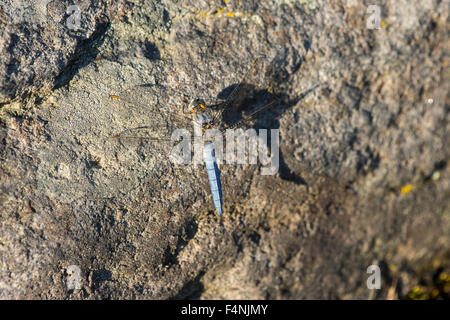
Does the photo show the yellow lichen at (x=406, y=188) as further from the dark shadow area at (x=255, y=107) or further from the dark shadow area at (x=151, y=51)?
the dark shadow area at (x=151, y=51)

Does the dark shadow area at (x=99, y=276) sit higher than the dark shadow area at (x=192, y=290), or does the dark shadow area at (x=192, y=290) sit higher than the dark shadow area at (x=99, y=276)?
the dark shadow area at (x=99, y=276)

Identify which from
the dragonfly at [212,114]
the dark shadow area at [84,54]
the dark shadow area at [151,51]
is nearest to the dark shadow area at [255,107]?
the dragonfly at [212,114]

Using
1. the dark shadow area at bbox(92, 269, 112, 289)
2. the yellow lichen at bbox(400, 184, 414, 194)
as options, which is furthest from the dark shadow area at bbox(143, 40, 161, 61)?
the yellow lichen at bbox(400, 184, 414, 194)

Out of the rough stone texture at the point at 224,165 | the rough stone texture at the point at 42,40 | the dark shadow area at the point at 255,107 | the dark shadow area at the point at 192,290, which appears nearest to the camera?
the rough stone texture at the point at 42,40

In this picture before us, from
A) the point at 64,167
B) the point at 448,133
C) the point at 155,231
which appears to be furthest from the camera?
the point at 448,133

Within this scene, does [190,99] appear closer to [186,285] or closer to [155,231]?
[155,231]

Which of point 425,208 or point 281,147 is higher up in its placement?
point 281,147

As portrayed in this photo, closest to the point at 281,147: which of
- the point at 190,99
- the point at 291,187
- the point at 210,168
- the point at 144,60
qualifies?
the point at 291,187

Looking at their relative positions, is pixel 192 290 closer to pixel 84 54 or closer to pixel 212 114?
Result: pixel 212 114
